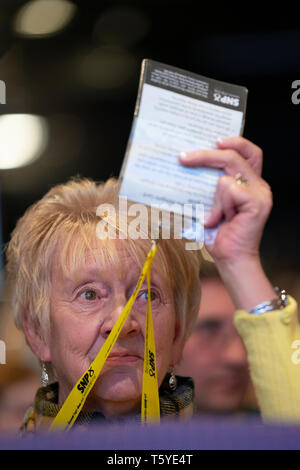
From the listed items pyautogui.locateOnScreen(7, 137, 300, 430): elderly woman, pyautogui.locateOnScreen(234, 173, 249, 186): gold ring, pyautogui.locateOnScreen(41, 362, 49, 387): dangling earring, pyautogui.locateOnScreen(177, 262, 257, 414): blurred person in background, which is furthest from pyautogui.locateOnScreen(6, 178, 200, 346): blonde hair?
pyautogui.locateOnScreen(177, 262, 257, 414): blurred person in background

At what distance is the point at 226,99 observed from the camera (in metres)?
1.12

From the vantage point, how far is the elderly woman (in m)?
1.33

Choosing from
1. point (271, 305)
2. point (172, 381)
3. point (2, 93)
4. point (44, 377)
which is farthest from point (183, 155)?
point (2, 93)

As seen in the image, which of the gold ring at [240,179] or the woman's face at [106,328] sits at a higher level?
the gold ring at [240,179]

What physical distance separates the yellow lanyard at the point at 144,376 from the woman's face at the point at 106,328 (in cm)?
6

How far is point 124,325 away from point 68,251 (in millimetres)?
213

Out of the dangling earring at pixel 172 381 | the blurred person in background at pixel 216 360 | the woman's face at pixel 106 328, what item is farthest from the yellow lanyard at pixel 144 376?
the blurred person in background at pixel 216 360

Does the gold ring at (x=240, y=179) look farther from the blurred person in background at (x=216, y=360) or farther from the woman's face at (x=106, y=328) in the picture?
the blurred person in background at (x=216, y=360)

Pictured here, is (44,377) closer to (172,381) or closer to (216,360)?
(172,381)

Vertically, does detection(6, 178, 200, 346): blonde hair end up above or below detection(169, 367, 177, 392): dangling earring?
above

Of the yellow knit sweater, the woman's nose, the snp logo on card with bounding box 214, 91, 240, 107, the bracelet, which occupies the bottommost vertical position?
the yellow knit sweater

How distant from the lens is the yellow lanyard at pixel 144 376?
122 centimetres

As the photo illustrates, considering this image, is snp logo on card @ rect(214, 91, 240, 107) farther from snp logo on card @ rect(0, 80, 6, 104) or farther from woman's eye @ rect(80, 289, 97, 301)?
snp logo on card @ rect(0, 80, 6, 104)

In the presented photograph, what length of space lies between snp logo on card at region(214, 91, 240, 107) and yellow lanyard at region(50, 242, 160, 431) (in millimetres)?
321
